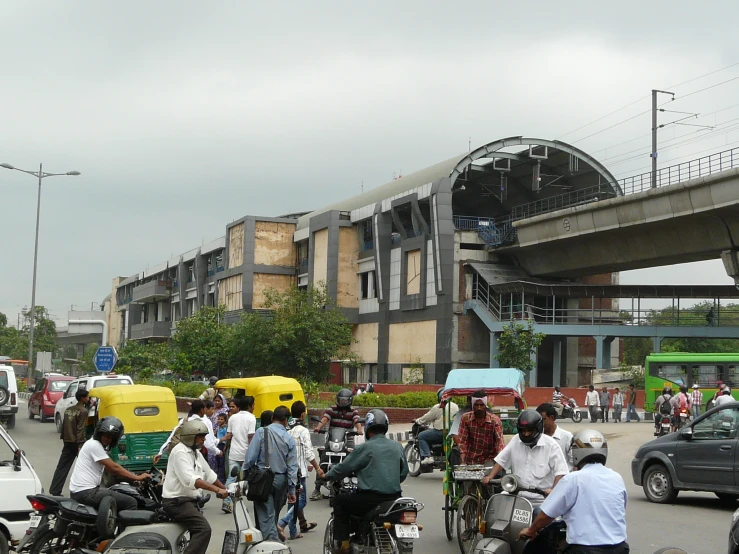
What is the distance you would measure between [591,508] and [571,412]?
32825 mm

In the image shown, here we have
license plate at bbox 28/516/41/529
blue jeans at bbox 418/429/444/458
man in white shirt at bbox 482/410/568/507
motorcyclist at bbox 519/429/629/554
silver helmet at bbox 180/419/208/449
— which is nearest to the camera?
motorcyclist at bbox 519/429/629/554

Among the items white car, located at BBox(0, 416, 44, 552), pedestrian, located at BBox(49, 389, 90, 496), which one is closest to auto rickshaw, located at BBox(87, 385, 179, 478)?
pedestrian, located at BBox(49, 389, 90, 496)

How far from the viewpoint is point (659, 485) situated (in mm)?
14977

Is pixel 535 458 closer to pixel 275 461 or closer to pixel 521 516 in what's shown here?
pixel 521 516

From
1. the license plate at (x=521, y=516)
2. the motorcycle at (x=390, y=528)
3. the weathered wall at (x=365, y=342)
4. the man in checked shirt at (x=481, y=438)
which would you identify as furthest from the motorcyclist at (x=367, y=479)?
the weathered wall at (x=365, y=342)

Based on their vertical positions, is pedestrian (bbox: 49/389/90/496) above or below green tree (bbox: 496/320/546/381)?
below

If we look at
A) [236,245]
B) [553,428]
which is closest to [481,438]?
[553,428]

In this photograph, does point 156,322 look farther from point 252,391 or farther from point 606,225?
point 252,391

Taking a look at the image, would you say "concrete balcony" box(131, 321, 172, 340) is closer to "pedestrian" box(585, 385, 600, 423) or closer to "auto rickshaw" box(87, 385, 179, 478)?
"pedestrian" box(585, 385, 600, 423)

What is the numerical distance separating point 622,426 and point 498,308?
47.8 feet

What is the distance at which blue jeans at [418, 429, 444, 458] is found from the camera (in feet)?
55.5

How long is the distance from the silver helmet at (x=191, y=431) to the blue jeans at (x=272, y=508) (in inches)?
62.1

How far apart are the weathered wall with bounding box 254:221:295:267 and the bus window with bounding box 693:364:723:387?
3450cm

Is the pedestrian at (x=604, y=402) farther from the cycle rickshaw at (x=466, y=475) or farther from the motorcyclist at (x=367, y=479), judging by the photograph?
the motorcyclist at (x=367, y=479)
